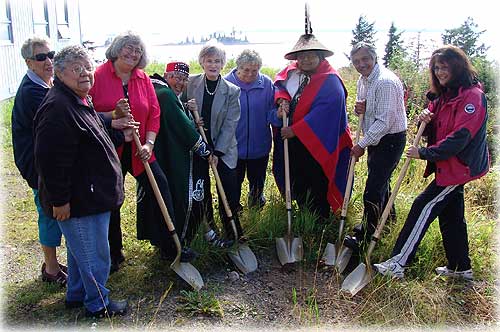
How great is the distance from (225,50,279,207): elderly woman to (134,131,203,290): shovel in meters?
0.84

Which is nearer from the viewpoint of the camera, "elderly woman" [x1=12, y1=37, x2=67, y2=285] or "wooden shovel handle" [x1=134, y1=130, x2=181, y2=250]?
"elderly woman" [x1=12, y1=37, x2=67, y2=285]

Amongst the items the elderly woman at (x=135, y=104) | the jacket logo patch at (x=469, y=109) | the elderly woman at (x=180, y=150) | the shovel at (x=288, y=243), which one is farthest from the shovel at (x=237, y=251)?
the jacket logo patch at (x=469, y=109)

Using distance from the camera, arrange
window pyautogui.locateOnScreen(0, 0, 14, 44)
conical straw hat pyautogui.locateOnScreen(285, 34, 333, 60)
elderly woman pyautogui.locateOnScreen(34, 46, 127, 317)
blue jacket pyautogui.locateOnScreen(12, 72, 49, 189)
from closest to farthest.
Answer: elderly woman pyautogui.locateOnScreen(34, 46, 127, 317) → blue jacket pyautogui.locateOnScreen(12, 72, 49, 189) → conical straw hat pyautogui.locateOnScreen(285, 34, 333, 60) → window pyautogui.locateOnScreen(0, 0, 14, 44)

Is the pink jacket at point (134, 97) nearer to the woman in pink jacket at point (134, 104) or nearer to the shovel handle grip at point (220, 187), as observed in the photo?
the woman in pink jacket at point (134, 104)

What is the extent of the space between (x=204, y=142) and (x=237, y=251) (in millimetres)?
926

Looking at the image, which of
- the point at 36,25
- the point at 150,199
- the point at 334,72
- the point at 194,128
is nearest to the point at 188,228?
the point at 150,199

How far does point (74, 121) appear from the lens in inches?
93.4

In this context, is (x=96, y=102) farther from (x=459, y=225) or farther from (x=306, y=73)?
(x=459, y=225)

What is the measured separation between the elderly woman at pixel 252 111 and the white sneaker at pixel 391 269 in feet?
4.43

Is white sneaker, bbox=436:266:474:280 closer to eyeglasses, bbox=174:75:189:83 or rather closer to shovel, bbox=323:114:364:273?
shovel, bbox=323:114:364:273

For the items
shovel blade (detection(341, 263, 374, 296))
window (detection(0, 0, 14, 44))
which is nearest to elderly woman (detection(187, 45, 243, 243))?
shovel blade (detection(341, 263, 374, 296))

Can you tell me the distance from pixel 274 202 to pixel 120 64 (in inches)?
77.5

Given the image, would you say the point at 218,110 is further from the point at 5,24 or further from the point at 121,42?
the point at 5,24

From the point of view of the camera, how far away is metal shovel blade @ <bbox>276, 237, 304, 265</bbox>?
3.67 m
